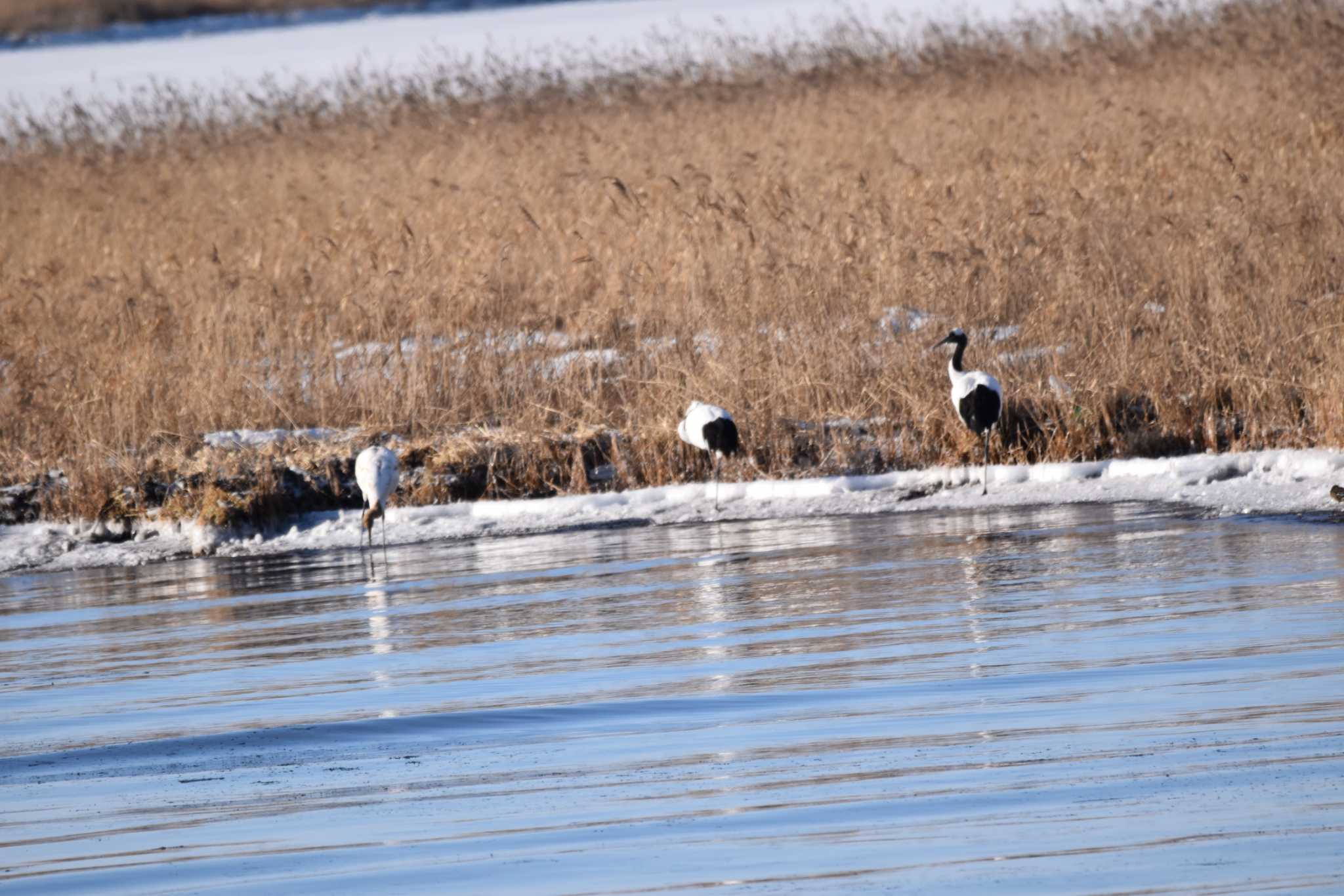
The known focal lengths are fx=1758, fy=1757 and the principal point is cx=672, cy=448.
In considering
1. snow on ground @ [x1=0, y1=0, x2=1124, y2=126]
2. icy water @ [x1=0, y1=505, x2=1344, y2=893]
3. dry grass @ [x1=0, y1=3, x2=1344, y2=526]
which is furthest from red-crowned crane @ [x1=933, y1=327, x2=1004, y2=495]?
snow on ground @ [x1=0, y1=0, x2=1124, y2=126]

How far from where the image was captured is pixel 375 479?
410 inches

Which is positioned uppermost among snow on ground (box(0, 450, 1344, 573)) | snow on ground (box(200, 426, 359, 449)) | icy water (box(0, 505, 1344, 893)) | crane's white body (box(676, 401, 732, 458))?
snow on ground (box(200, 426, 359, 449))

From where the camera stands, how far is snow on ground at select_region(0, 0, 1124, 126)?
119 ft

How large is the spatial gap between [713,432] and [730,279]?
9.62 feet

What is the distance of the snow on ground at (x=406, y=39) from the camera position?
36.3 m

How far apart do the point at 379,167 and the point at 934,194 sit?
692 cm

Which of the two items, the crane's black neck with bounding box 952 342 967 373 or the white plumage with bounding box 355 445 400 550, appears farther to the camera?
the crane's black neck with bounding box 952 342 967 373

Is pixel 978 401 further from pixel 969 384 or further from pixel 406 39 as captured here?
pixel 406 39

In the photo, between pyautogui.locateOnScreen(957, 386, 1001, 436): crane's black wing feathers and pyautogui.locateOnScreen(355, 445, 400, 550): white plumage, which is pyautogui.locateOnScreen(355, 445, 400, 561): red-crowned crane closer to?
pyautogui.locateOnScreen(355, 445, 400, 550): white plumage

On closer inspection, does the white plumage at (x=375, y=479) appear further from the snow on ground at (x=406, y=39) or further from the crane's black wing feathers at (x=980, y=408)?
the snow on ground at (x=406, y=39)

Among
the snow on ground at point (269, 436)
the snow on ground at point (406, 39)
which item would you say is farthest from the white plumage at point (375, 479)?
the snow on ground at point (406, 39)

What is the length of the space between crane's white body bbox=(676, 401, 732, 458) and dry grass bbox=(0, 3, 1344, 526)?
1.83 ft

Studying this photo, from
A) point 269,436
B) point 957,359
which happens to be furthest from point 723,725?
point 269,436

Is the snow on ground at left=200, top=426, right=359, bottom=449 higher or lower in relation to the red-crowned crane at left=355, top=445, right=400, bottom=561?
higher
